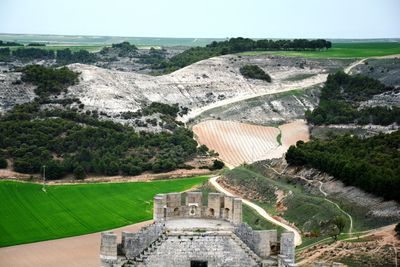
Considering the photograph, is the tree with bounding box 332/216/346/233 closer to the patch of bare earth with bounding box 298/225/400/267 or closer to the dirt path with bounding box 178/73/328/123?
the patch of bare earth with bounding box 298/225/400/267

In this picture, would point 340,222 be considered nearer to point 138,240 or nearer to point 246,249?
point 246,249

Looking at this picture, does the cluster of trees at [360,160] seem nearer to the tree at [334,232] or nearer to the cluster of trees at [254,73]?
the tree at [334,232]

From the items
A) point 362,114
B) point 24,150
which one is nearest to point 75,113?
point 24,150

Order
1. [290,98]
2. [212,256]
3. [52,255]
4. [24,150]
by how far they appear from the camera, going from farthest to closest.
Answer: [290,98], [24,150], [52,255], [212,256]

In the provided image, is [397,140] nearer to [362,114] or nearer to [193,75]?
[362,114]

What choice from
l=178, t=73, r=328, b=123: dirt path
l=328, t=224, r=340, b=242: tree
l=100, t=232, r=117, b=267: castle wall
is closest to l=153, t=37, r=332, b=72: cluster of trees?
l=178, t=73, r=328, b=123: dirt path

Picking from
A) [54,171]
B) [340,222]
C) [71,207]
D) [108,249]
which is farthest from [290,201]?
[108,249]

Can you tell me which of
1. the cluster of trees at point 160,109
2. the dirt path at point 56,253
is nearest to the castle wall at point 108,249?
the dirt path at point 56,253
